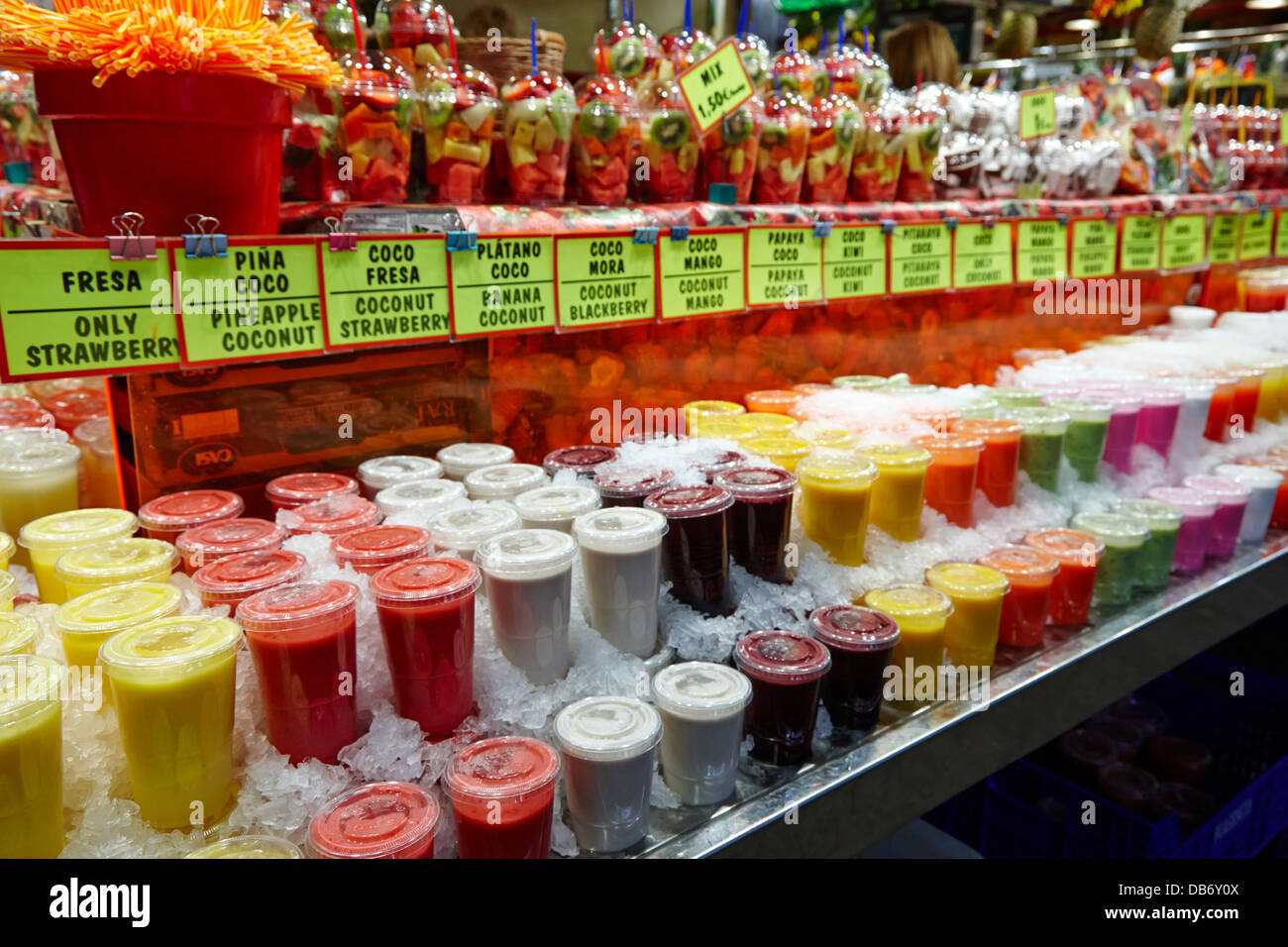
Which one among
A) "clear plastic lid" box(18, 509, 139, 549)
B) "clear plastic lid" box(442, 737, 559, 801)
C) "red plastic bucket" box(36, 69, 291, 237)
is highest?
"red plastic bucket" box(36, 69, 291, 237)

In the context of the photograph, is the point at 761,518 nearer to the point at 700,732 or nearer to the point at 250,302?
the point at 700,732

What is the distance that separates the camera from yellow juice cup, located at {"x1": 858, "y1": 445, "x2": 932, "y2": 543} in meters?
1.61

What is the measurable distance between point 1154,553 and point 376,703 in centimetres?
163

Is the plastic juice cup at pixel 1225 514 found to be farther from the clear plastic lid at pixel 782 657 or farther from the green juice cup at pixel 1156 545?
the clear plastic lid at pixel 782 657

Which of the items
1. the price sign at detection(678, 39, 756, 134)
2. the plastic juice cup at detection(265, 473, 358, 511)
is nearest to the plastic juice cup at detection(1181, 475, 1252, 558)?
the price sign at detection(678, 39, 756, 134)

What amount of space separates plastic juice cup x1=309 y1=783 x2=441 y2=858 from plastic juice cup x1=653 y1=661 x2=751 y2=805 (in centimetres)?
33

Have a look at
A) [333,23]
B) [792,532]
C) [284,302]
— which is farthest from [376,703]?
[333,23]

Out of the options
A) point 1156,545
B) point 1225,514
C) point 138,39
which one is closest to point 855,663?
point 1156,545

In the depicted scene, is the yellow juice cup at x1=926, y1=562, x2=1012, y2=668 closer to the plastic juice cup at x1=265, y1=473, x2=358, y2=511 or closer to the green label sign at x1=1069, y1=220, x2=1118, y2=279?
the plastic juice cup at x1=265, y1=473, x2=358, y2=511

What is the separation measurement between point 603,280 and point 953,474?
0.80 meters

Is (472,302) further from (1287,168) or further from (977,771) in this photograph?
(1287,168)

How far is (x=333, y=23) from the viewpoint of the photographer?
1456 mm

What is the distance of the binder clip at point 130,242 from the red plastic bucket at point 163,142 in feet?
0.03

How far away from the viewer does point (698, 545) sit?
1.35 metres
